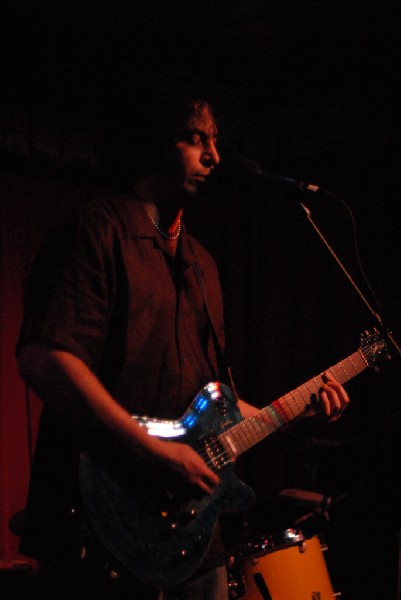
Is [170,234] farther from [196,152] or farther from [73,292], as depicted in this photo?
[73,292]

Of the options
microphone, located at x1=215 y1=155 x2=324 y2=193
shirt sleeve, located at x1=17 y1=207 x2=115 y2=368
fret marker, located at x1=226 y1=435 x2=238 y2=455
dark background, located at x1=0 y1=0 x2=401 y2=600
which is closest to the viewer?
shirt sleeve, located at x1=17 y1=207 x2=115 y2=368

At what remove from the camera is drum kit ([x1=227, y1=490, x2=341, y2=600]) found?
2725mm

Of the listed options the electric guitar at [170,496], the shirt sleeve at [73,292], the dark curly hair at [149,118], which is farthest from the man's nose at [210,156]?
the electric guitar at [170,496]

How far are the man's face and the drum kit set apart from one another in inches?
58.9

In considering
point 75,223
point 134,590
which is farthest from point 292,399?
point 75,223

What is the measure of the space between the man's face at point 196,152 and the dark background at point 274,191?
147cm

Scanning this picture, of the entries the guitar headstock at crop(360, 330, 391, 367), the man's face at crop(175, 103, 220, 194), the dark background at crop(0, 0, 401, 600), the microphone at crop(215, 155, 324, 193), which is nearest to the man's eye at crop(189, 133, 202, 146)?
the man's face at crop(175, 103, 220, 194)

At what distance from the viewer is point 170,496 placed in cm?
189

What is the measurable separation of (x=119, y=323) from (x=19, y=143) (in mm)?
2291

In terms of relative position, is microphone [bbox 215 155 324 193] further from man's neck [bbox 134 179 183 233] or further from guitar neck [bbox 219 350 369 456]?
guitar neck [bbox 219 350 369 456]

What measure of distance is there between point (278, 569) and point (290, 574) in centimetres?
6

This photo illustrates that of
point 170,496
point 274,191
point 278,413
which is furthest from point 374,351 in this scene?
point 274,191

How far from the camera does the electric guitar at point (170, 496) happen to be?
1.80 meters

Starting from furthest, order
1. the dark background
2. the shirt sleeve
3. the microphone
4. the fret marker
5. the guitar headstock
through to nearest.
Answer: the dark background, the guitar headstock, the microphone, the fret marker, the shirt sleeve
